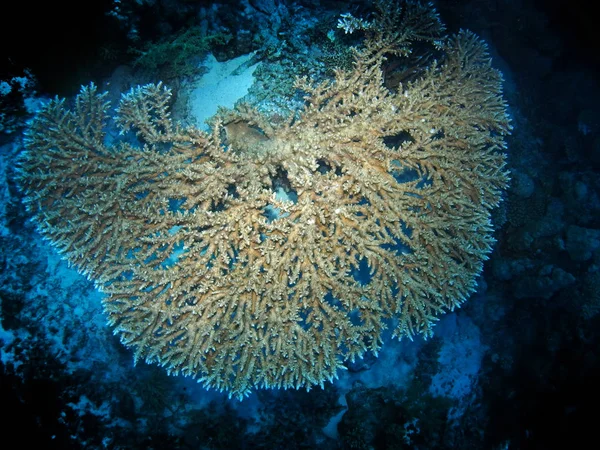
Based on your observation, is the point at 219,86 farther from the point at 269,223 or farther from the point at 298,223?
the point at 298,223

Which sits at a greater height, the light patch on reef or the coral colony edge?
the light patch on reef

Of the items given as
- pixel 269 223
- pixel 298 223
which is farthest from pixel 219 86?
pixel 298 223

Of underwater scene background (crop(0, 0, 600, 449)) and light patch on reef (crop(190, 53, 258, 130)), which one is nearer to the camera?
underwater scene background (crop(0, 0, 600, 449))

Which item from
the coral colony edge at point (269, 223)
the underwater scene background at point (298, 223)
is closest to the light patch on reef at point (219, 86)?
the underwater scene background at point (298, 223)

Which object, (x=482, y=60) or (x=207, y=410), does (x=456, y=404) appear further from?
(x=482, y=60)

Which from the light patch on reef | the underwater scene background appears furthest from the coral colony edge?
the light patch on reef

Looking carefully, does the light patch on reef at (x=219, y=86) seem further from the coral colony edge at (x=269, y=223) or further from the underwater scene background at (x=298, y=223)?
the coral colony edge at (x=269, y=223)

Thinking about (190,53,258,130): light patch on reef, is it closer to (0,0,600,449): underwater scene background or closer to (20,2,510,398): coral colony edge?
(0,0,600,449): underwater scene background

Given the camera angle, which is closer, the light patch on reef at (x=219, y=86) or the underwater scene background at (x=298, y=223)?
the underwater scene background at (x=298, y=223)
